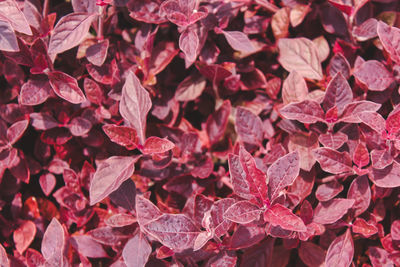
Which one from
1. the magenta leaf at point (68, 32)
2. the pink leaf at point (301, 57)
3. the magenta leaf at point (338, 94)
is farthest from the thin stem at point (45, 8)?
the magenta leaf at point (338, 94)

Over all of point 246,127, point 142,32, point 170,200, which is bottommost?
point 170,200

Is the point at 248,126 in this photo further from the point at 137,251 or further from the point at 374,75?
the point at 137,251

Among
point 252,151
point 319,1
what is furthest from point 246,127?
point 319,1

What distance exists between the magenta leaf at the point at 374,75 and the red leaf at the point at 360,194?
34 centimetres

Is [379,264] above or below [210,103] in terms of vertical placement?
below

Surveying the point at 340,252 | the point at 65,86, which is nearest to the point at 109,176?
the point at 65,86

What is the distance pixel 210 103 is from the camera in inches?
67.8

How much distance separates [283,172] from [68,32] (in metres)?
0.88

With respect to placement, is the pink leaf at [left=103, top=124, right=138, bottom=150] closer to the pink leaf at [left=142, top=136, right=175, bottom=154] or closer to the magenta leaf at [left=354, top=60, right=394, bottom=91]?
the pink leaf at [left=142, top=136, right=175, bottom=154]

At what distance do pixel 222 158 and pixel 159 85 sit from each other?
40 centimetres

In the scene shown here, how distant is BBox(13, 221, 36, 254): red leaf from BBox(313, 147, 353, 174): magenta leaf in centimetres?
109

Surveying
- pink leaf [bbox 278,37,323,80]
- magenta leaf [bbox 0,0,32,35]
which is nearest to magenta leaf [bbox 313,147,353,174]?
pink leaf [bbox 278,37,323,80]

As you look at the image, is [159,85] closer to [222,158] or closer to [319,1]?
[222,158]

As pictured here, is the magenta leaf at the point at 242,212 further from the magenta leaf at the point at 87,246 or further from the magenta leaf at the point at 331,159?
the magenta leaf at the point at 87,246
